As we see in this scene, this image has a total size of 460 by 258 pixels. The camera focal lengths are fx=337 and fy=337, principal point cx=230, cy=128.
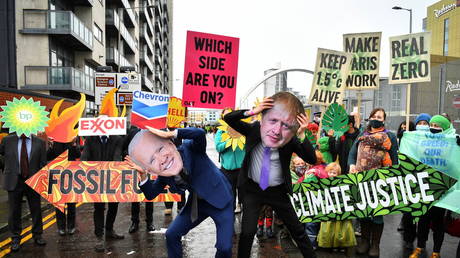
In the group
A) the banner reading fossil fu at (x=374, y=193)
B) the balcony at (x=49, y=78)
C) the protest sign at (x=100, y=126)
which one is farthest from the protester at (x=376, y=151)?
the balcony at (x=49, y=78)

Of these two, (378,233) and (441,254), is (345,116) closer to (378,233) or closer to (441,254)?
(378,233)

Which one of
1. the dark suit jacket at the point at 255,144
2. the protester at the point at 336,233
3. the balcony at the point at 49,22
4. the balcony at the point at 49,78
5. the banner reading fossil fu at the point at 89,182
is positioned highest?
the balcony at the point at 49,22

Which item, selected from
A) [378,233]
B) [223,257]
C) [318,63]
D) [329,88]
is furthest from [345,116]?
[223,257]

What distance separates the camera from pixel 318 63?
250 inches

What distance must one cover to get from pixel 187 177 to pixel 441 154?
11.0 feet

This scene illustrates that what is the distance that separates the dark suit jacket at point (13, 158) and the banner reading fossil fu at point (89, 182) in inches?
6.7

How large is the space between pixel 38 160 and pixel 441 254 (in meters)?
6.10

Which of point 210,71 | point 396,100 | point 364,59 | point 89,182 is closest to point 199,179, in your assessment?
point 210,71

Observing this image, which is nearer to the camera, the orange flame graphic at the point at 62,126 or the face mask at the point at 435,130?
the face mask at the point at 435,130

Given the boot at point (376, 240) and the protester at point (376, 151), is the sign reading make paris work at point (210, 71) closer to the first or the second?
the protester at point (376, 151)

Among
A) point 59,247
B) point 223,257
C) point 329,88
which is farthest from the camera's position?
point 329,88

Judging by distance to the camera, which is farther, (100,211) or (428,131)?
(100,211)

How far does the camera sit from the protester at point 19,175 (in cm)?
496

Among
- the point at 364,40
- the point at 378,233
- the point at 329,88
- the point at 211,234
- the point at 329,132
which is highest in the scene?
the point at 364,40
